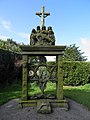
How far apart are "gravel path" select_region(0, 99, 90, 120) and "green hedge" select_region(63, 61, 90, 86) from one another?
786 cm

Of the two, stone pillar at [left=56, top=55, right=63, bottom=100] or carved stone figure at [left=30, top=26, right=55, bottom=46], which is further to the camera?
carved stone figure at [left=30, top=26, right=55, bottom=46]

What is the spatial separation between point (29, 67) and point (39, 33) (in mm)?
1181

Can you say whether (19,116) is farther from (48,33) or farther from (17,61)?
(17,61)

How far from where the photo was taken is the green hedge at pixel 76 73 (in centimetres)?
1491

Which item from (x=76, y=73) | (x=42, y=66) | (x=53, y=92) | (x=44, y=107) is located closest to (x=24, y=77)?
(x=42, y=66)

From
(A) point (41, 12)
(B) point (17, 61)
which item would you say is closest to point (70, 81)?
(B) point (17, 61)

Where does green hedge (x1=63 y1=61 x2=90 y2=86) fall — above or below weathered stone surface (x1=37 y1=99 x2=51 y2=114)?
above

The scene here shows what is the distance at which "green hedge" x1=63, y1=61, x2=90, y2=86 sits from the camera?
14.9 m

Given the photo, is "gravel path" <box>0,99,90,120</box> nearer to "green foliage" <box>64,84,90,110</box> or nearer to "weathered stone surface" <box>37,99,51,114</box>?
"weathered stone surface" <box>37,99,51,114</box>

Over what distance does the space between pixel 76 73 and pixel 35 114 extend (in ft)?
29.5

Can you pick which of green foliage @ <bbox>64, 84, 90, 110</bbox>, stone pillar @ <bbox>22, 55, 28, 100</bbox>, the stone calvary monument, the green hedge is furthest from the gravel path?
the green hedge

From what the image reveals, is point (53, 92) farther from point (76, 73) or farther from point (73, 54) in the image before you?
point (73, 54)

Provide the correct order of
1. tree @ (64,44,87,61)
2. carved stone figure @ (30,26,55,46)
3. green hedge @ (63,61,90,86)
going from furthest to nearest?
tree @ (64,44,87,61)
green hedge @ (63,61,90,86)
carved stone figure @ (30,26,55,46)

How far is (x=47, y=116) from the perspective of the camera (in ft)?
20.3
